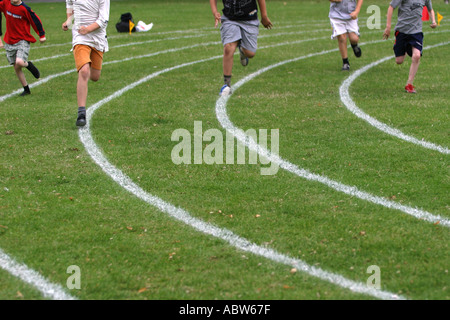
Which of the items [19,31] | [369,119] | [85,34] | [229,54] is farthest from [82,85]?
[369,119]

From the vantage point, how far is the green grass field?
4523 mm

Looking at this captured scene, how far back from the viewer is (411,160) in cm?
703

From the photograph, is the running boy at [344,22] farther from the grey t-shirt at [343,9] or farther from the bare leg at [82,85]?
the bare leg at [82,85]

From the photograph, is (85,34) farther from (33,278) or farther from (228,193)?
(33,278)

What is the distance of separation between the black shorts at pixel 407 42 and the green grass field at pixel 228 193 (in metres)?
0.74

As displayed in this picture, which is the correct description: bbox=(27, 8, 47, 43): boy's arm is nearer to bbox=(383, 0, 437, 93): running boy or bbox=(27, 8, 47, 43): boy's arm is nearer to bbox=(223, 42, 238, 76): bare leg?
bbox=(223, 42, 238, 76): bare leg

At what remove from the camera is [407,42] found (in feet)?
35.3

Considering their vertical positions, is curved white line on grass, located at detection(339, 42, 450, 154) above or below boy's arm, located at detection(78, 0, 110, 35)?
below

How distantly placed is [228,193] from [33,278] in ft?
7.46

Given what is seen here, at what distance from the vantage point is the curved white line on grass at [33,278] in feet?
14.1

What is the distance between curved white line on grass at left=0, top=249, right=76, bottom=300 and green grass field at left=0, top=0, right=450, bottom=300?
0.09ft

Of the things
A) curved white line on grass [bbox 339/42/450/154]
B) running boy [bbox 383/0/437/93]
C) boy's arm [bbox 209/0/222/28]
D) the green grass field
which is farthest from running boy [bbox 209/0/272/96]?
running boy [bbox 383/0/437/93]

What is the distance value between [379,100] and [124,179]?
504 cm

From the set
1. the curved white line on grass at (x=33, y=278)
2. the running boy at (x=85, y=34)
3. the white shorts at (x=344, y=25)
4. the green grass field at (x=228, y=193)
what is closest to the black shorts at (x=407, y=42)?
the green grass field at (x=228, y=193)
